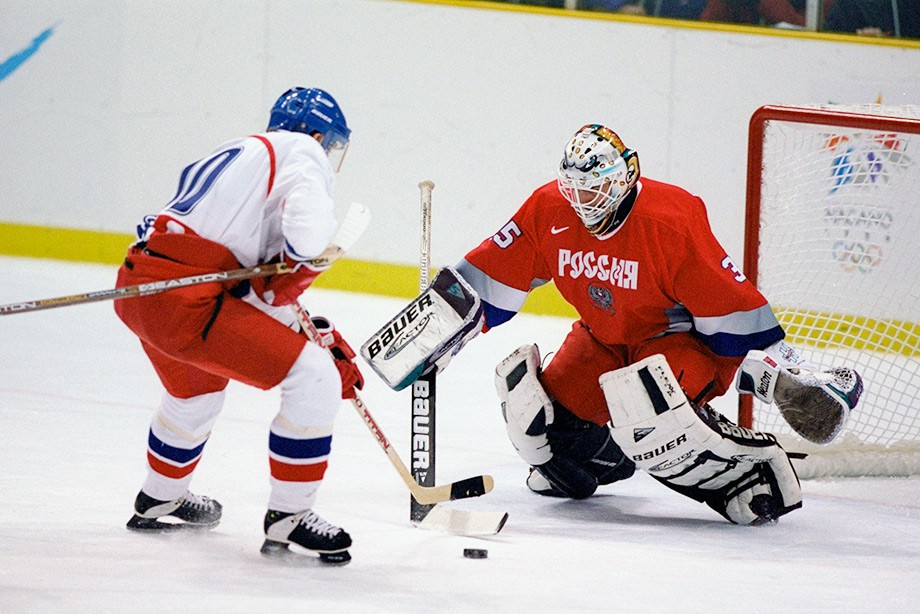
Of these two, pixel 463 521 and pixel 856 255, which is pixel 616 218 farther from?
pixel 856 255

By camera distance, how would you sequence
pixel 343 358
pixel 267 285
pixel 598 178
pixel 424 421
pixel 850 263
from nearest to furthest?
pixel 267 285 → pixel 343 358 → pixel 598 178 → pixel 424 421 → pixel 850 263

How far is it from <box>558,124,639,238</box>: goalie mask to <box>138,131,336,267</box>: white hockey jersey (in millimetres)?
661

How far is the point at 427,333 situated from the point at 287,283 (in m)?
0.64

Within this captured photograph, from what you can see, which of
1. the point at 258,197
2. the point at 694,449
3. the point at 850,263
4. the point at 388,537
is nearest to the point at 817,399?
the point at 694,449

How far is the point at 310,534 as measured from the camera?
279 cm

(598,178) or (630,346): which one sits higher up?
(598,178)

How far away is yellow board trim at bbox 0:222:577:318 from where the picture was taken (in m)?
6.41

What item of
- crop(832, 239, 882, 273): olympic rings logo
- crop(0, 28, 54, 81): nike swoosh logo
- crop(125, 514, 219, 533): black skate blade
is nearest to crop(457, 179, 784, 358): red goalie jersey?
crop(125, 514, 219, 533): black skate blade

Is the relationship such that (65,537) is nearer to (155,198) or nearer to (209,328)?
(209,328)

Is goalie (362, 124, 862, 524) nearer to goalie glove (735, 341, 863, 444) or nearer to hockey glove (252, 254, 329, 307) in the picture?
goalie glove (735, 341, 863, 444)

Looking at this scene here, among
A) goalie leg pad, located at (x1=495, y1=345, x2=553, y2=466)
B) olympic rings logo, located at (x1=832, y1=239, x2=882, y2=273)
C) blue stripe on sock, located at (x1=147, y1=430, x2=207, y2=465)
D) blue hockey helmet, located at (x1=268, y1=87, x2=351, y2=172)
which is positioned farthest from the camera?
olympic rings logo, located at (x1=832, y1=239, x2=882, y2=273)

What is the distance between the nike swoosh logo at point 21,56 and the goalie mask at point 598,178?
435 cm

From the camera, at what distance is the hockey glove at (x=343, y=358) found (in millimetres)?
2940

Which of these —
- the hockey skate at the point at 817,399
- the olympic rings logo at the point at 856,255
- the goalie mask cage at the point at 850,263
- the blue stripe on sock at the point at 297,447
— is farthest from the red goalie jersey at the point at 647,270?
the olympic rings logo at the point at 856,255
